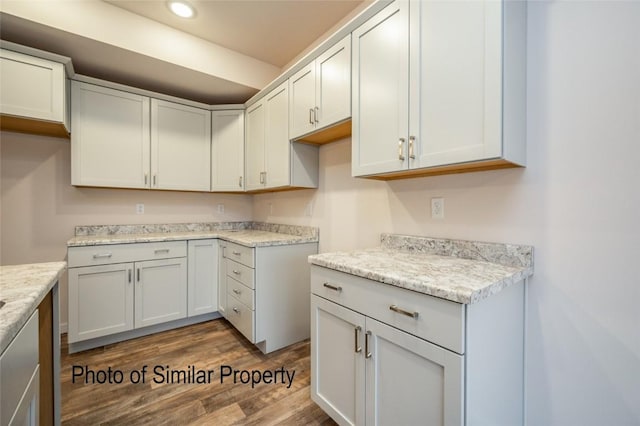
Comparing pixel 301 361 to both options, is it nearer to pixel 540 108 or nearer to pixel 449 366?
pixel 449 366

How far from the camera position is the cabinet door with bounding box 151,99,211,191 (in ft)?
8.94

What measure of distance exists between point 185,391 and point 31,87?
2314mm

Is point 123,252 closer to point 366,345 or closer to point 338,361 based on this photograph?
point 338,361

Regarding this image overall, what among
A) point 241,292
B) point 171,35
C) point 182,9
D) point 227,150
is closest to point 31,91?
point 171,35

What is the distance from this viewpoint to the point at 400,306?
109 centimetres

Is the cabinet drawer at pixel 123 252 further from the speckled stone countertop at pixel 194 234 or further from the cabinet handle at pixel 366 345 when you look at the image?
the cabinet handle at pixel 366 345

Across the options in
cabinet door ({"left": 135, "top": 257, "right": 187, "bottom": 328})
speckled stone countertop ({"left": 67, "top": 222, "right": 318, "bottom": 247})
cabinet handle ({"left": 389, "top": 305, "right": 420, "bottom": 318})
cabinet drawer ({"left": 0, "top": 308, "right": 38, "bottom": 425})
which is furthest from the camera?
cabinet door ({"left": 135, "top": 257, "right": 187, "bottom": 328})

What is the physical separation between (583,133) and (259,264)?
1.99m

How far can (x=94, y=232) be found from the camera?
2670 millimetres

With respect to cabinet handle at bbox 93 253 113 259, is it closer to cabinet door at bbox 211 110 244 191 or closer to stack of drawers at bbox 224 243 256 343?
stack of drawers at bbox 224 243 256 343

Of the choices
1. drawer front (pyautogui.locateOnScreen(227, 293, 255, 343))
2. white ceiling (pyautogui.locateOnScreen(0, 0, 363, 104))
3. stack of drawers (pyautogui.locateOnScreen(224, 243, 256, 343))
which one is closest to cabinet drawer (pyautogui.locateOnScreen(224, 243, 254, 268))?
stack of drawers (pyautogui.locateOnScreen(224, 243, 256, 343))

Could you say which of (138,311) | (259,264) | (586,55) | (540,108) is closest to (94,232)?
(138,311)

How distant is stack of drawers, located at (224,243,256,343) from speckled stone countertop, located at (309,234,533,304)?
0.94 m

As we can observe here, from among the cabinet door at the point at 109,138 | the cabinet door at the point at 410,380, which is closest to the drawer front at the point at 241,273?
the cabinet door at the point at 109,138
